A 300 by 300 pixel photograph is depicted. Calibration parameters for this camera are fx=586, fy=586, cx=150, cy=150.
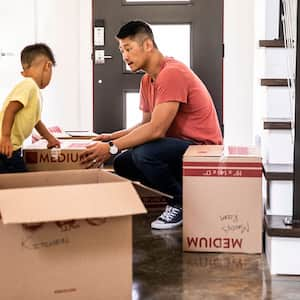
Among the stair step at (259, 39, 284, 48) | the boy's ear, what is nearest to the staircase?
the stair step at (259, 39, 284, 48)

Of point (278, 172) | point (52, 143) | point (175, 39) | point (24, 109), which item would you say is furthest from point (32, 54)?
point (175, 39)

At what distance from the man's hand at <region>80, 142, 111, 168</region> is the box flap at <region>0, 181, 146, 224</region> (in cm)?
100

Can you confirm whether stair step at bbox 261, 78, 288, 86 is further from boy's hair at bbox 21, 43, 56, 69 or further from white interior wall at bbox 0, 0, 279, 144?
white interior wall at bbox 0, 0, 279, 144

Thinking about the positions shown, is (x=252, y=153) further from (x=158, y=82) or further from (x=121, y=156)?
(x=121, y=156)

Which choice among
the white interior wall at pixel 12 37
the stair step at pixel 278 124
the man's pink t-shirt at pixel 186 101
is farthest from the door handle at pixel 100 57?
the stair step at pixel 278 124

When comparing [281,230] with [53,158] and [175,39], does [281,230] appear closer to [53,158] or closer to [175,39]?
[53,158]

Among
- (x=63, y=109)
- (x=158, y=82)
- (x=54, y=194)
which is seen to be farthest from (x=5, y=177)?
(x=63, y=109)

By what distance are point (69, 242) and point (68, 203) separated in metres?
0.15

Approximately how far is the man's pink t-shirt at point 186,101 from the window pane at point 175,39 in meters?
1.68

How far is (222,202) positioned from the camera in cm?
252

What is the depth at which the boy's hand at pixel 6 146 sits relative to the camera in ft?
8.59

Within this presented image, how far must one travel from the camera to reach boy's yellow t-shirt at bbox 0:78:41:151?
2.66 m

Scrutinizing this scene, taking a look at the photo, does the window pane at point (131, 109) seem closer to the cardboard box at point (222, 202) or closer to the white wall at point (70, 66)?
the white wall at point (70, 66)

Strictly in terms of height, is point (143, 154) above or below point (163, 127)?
below
